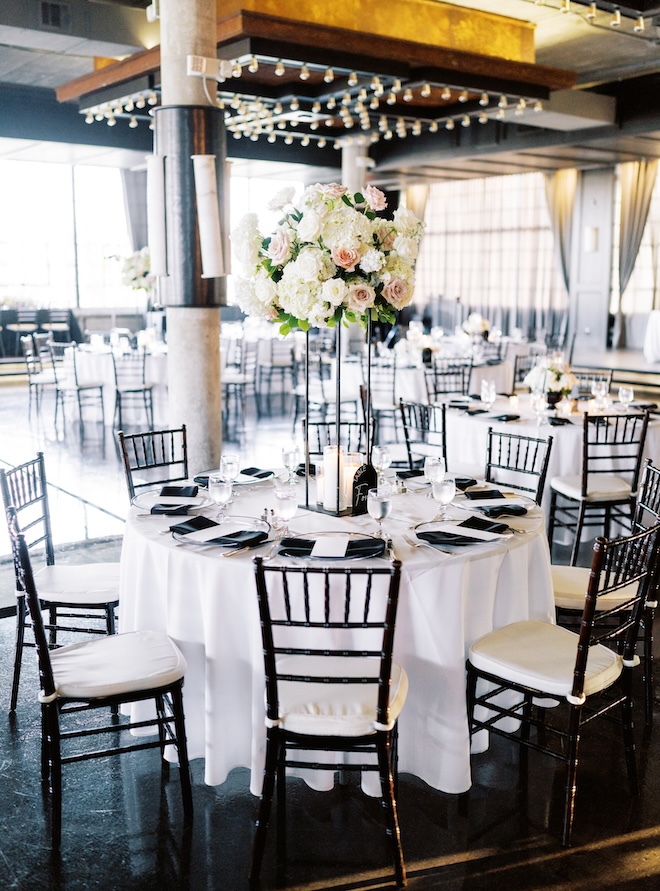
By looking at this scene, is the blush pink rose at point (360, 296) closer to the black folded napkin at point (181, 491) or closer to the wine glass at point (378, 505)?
the wine glass at point (378, 505)

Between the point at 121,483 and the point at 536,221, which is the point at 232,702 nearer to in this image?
the point at 121,483

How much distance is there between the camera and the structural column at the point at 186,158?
16.5ft

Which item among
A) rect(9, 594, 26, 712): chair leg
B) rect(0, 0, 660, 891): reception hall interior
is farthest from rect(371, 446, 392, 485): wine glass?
rect(9, 594, 26, 712): chair leg

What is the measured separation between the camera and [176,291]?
5.21 m

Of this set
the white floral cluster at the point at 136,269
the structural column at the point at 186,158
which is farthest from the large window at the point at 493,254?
the structural column at the point at 186,158

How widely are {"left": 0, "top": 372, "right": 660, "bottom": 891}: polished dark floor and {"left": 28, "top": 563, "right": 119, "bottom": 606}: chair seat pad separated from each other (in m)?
0.52

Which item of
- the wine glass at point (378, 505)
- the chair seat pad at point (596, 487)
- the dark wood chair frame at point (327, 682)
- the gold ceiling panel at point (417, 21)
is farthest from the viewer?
the gold ceiling panel at point (417, 21)

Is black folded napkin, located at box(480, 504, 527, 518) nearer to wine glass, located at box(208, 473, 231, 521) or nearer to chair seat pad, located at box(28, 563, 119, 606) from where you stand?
wine glass, located at box(208, 473, 231, 521)

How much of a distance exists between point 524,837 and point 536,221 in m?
16.3

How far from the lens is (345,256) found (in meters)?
2.97

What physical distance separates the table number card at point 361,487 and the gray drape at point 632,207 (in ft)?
45.7

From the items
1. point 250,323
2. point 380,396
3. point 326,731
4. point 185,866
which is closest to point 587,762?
point 326,731

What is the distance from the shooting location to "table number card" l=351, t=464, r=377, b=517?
342 cm

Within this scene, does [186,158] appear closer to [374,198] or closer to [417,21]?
[374,198]
